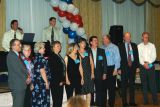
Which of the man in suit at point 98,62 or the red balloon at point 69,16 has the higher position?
the red balloon at point 69,16

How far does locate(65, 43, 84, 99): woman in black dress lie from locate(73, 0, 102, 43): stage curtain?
493 cm

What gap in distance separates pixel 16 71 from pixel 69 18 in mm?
4618

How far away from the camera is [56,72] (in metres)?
5.61

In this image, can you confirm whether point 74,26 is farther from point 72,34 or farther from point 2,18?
point 2,18

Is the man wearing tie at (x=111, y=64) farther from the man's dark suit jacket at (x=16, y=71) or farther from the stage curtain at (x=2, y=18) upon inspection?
the stage curtain at (x=2, y=18)

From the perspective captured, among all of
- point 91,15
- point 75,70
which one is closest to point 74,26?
A: point 91,15

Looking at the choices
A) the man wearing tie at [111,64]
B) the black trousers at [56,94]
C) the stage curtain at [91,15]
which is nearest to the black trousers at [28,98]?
the black trousers at [56,94]

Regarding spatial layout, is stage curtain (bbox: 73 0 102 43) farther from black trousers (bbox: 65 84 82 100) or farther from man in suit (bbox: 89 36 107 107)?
black trousers (bbox: 65 84 82 100)

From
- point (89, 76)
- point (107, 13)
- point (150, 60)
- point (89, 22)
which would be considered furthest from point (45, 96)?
point (107, 13)

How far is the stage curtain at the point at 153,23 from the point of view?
1275 centimetres

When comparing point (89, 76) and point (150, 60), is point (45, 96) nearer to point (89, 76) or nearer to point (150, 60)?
point (89, 76)

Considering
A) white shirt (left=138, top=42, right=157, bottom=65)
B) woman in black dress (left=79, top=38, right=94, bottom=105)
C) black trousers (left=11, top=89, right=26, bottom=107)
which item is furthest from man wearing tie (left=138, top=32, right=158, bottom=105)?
black trousers (left=11, top=89, right=26, bottom=107)

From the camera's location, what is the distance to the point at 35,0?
1000 cm

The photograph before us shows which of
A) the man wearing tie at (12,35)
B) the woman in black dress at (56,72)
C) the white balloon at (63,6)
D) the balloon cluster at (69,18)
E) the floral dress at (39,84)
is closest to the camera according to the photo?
the floral dress at (39,84)
